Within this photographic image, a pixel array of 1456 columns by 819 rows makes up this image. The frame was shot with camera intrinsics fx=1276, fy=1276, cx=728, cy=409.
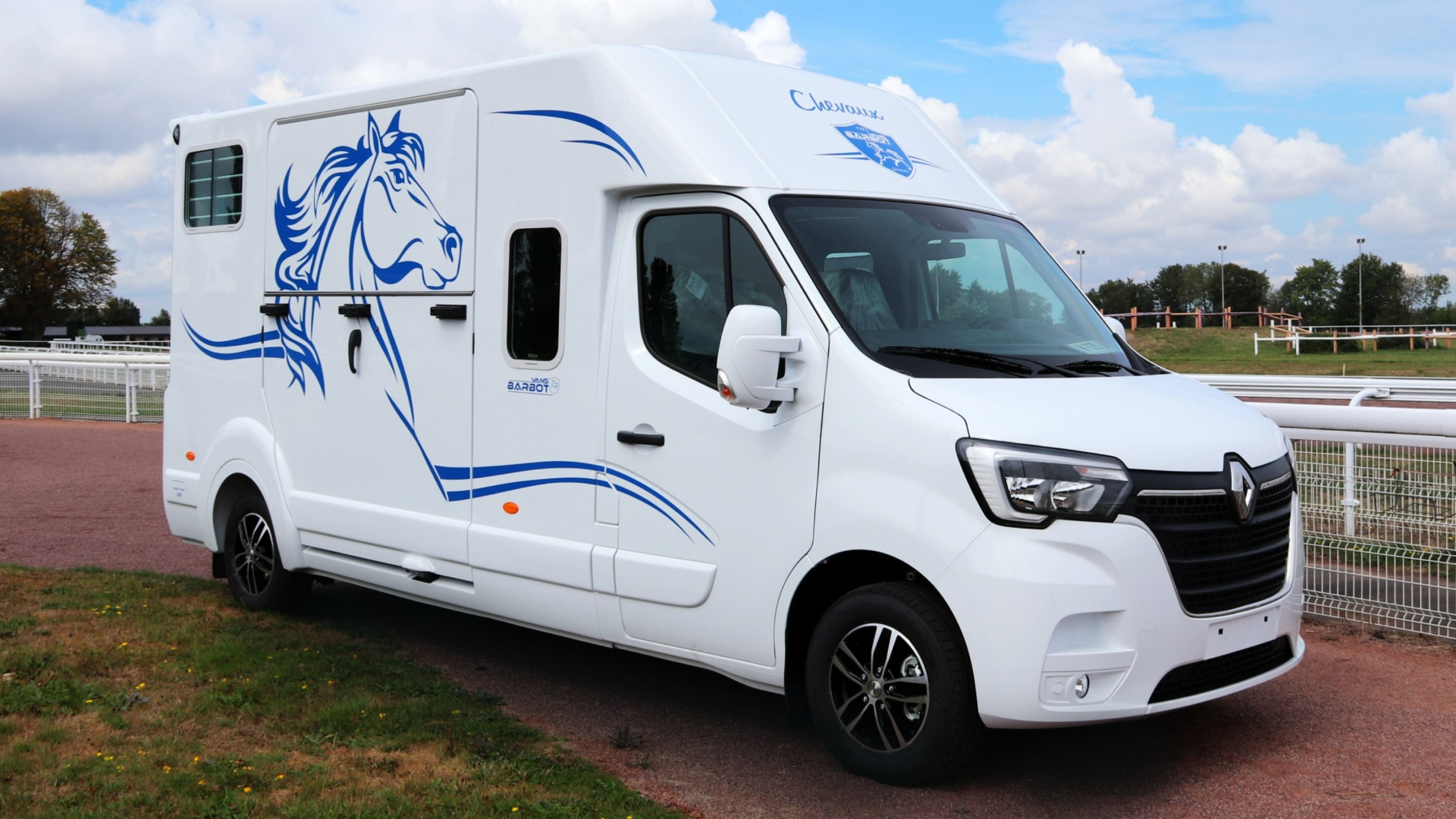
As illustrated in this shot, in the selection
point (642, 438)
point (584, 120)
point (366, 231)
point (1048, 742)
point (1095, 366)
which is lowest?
point (1048, 742)

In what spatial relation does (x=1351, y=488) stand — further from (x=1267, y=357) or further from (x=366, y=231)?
(x=1267, y=357)

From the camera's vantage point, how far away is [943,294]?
571cm

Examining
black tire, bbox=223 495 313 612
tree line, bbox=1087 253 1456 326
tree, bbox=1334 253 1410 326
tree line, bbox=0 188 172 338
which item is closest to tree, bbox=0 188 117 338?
tree line, bbox=0 188 172 338

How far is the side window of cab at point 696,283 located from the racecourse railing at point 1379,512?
12.8 ft

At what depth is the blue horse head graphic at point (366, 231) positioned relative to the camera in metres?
6.82

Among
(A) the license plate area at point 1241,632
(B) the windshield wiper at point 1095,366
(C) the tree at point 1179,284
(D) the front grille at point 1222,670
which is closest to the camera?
(D) the front grille at point 1222,670

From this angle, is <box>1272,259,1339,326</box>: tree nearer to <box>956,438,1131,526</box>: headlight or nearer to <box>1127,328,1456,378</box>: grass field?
<box>1127,328,1456,378</box>: grass field

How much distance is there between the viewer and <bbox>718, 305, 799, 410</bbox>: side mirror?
491 centimetres

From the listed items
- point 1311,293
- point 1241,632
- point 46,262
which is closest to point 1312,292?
point 1311,293

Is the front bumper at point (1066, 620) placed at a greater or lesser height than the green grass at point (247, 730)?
greater

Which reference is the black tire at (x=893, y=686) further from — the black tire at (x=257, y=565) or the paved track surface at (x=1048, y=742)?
the black tire at (x=257, y=565)

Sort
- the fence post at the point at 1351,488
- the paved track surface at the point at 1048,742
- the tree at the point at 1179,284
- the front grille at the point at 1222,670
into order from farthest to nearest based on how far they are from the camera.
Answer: the tree at the point at 1179,284 → the fence post at the point at 1351,488 → the paved track surface at the point at 1048,742 → the front grille at the point at 1222,670

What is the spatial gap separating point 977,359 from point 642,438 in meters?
1.52

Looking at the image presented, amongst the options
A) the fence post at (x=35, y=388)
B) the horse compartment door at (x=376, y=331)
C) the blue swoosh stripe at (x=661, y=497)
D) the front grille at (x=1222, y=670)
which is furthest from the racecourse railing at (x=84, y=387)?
the front grille at (x=1222, y=670)
